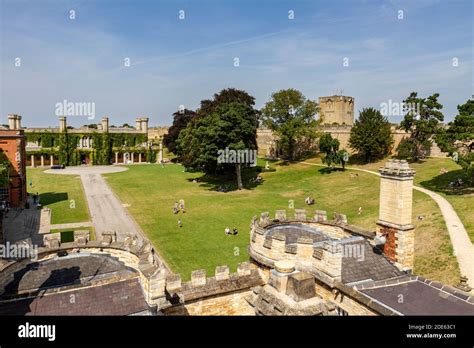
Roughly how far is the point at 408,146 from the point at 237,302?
46.3 meters

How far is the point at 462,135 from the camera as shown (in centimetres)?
3322

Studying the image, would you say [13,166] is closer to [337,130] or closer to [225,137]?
[225,137]

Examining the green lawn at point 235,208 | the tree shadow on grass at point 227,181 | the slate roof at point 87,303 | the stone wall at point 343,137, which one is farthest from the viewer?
the stone wall at point 343,137

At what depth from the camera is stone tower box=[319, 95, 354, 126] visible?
102 meters

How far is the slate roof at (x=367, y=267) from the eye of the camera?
1155 centimetres

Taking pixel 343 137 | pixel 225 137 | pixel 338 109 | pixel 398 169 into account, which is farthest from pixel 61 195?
pixel 338 109

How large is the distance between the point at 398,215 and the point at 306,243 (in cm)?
406

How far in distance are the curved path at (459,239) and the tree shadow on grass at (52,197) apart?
38.8m

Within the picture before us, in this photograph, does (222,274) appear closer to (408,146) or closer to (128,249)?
(128,249)

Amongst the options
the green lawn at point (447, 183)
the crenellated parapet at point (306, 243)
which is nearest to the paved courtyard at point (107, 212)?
the crenellated parapet at point (306, 243)

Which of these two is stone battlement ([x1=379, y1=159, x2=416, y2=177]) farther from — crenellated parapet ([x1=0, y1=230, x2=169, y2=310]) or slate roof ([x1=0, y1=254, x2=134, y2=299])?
slate roof ([x1=0, y1=254, x2=134, y2=299])

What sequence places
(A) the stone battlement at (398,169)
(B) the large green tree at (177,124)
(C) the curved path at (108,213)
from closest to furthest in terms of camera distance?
(A) the stone battlement at (398,169), (C) the curved path at (108,213), (B) the large green tree at (177,124)

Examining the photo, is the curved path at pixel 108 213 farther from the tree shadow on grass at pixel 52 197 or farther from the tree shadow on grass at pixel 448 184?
the tree shadow on grass at pixel 448 184

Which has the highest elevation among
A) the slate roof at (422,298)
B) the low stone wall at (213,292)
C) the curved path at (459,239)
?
the slate roof at (422,298)
